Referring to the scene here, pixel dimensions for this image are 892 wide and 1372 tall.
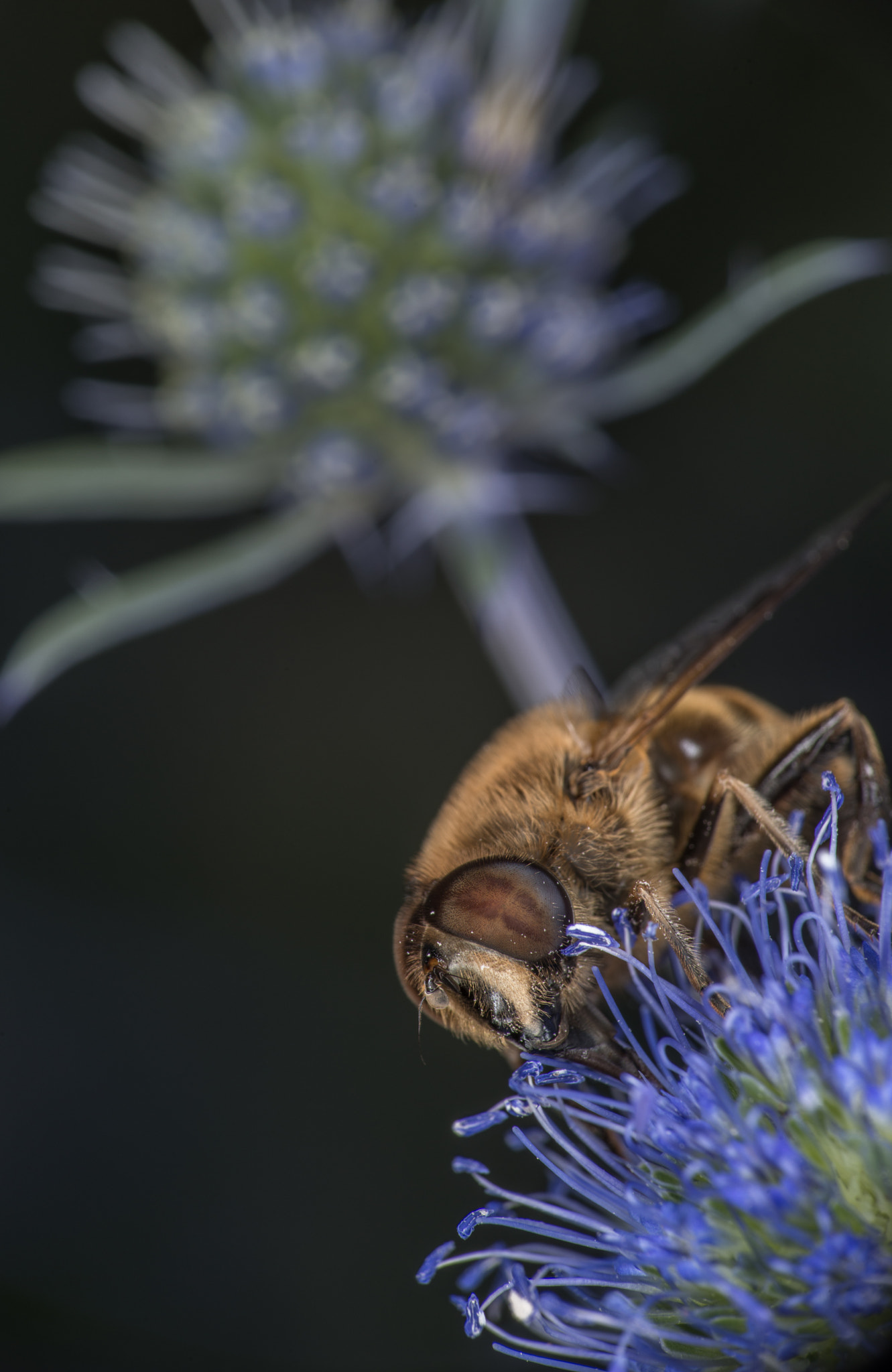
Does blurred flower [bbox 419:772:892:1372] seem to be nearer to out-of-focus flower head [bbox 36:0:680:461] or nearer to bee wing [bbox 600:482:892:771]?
bee wing [bbox 600:482:892:771]

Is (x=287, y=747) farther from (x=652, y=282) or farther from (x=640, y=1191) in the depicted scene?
(x=640, y=1191)

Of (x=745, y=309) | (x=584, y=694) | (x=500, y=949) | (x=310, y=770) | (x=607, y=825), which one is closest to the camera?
(x=500, y=949)

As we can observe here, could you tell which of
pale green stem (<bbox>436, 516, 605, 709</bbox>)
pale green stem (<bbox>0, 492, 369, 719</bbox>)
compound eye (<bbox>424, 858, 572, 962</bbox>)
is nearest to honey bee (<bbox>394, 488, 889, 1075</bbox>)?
compound eye (<bbox>424, 858, 572, 962</bbox>)

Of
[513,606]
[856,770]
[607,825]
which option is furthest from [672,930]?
[513,606]

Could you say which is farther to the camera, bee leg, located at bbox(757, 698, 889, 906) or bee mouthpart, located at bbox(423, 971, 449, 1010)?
bee leg, located at bbox(757, 698, 889, 906)

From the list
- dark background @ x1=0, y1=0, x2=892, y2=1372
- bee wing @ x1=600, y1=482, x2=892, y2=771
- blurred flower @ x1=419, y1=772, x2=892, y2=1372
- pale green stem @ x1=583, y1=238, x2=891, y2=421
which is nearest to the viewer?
blurred flower @ x1=419, y1=772, x2=892, y2=1372

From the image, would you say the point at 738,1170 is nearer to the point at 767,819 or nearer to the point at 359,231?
the point at 767,819

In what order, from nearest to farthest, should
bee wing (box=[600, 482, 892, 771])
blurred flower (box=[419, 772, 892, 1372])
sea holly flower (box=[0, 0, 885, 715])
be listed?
blurred flower (box=[419, 772, 892, 1372])
bee wing (box=[600, 482, 892, 771])
sea holly flower (box=[0, 0, 885, 715])
